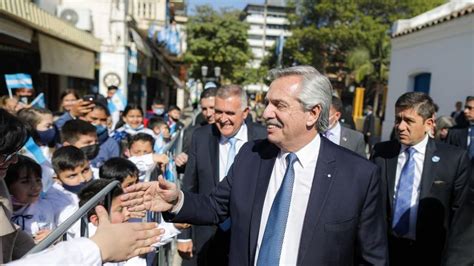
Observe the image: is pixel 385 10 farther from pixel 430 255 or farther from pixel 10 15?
pixel 430 255

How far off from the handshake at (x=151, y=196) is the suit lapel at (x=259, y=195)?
413 millimetres

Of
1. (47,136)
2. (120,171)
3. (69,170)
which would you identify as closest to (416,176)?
(120,171)

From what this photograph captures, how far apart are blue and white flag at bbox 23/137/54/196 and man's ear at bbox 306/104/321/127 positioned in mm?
2095

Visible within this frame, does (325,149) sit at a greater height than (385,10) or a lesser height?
lesser

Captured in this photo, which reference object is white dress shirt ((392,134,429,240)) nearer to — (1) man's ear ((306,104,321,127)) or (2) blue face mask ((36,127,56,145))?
(1) man's ear ((306,104,321,127))

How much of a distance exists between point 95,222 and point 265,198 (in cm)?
116

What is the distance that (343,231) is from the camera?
80.8 inches

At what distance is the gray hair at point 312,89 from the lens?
2158mm

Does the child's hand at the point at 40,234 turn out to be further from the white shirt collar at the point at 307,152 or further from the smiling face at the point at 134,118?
the smiling face at the point at 134,118

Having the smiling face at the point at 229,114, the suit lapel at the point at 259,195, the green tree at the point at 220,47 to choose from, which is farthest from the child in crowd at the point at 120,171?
the green tree at the point at 220,47

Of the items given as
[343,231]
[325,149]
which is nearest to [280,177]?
[325,149]

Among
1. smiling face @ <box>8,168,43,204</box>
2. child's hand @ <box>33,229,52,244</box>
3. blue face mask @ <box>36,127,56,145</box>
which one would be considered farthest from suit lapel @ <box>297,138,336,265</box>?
blue face mask @ <box>36,127,56,145</box>

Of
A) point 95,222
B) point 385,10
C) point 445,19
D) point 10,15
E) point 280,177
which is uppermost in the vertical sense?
point 385,10

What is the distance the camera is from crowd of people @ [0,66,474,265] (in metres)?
1.99
